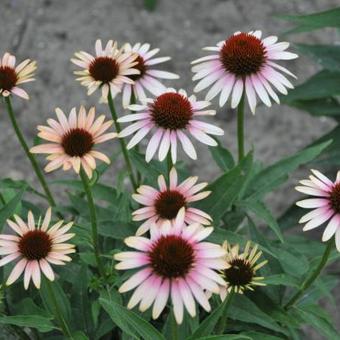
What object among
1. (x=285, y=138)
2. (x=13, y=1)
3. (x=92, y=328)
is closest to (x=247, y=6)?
(x=285, y=138)

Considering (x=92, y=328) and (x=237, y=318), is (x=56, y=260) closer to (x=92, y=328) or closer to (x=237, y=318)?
(x=92, y=328)

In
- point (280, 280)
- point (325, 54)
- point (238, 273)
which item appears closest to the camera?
point (238, 273)

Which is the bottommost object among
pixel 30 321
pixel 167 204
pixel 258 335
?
pixel 30 321

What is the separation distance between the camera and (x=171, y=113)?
132cm

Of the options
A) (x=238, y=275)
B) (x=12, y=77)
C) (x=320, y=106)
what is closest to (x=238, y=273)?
(x=238, y=275)

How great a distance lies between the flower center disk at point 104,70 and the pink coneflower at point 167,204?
0.93ft

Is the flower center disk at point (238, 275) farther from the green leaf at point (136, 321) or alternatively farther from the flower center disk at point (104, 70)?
the flower center disk at point (104, 70)

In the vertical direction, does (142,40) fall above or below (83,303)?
above

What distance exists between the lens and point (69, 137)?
47.8 inches

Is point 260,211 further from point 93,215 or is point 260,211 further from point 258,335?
point 93,215

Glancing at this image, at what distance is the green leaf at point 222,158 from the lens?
1691 millimetres

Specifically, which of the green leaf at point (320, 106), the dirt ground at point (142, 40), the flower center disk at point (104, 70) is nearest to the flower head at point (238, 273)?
the flower center disk at point (104, 70)

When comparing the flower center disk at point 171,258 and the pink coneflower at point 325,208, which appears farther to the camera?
the pink coneflower at point 325,208

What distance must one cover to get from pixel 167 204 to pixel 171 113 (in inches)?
7.2
